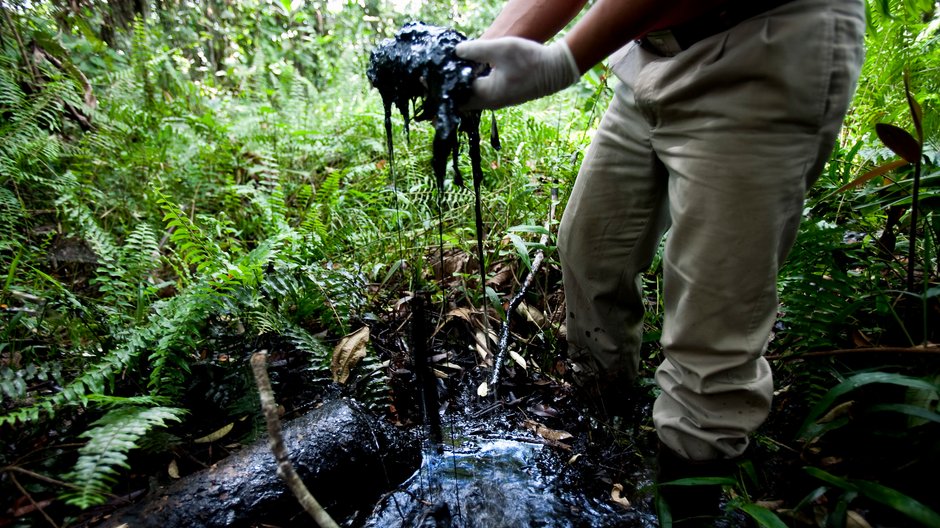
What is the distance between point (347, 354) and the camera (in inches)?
98.0

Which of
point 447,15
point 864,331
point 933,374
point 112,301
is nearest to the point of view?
point 933,374

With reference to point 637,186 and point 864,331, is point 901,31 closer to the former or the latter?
point 864,331

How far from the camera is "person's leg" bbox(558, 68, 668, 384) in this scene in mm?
2023

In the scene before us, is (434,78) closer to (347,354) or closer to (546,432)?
(347,354)

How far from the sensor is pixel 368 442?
78.6 inches

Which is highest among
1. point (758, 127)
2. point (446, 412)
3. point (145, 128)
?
point (145, 128)

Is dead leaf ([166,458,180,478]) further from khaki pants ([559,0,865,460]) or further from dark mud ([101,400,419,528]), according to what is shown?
khaki pants ([559,0,865,460])

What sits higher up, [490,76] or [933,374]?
[490,76]

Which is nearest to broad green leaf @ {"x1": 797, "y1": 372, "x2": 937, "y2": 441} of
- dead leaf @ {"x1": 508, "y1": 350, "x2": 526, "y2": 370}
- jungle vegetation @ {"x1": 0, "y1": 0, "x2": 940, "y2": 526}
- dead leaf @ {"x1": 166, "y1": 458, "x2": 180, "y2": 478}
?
jungle vegetation @ {"x1": 0, "y1": 0, "x2": 940, "y2": 526}

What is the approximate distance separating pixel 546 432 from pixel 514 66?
1.73m

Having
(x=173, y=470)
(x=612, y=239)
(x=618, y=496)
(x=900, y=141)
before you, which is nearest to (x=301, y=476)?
(x=173, y=470)

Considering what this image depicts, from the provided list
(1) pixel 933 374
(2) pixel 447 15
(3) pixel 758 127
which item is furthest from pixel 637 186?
(2) pixel 447 15

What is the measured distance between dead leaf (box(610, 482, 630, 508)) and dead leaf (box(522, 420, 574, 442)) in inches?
13.4

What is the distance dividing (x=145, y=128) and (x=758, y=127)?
14.6ft
